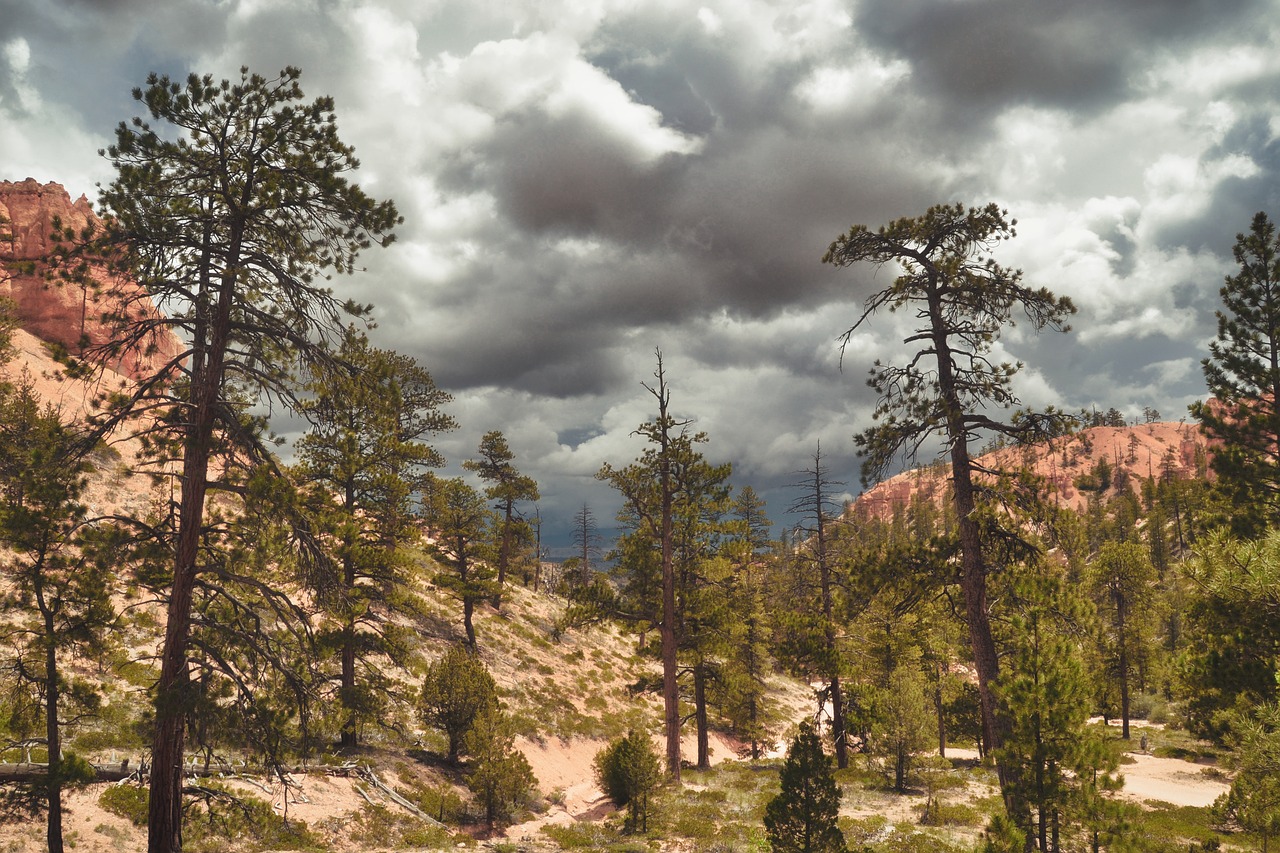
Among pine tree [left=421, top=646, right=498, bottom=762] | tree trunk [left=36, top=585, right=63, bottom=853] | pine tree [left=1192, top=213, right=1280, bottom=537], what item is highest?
pine tree [left=1192, top=213, right=1280, bottom=537]

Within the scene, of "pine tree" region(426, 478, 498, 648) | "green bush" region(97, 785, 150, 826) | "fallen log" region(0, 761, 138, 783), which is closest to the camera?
"fallen log" region(0, 761, 138, 783)

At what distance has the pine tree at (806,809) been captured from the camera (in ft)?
34.4

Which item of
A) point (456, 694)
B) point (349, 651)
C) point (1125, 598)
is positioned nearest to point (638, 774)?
point (456, 694)

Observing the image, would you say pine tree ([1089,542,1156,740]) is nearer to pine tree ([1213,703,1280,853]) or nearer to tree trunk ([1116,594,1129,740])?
tree trunk ([1116,594,1129,740])

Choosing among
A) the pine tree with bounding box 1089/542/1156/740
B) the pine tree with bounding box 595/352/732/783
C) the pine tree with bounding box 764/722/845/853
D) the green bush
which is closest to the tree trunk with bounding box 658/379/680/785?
the pine tree with bounding box 595/352/732/783

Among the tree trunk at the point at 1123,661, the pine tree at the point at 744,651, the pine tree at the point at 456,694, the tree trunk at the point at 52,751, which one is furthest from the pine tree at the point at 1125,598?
the tree trunk at the point at 52,751

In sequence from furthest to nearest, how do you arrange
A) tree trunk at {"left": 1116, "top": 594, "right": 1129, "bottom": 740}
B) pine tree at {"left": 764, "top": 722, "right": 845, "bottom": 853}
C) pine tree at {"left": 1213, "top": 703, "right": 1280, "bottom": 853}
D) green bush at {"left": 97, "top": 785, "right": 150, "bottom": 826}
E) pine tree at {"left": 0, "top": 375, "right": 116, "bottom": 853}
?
tree trunk at {"left": 1116, "top": 594, "right": 1129, "bottom": 740} → green bush at {"left": 97, "top": 785, "right": 150, "bottom": 826} → pine tree at {"left": 764, "top": 722, "right": 845, "bottom": 853} → pine tree at {"left": 0, "top": 375, "right": 116, "bottom": 853} → pine tree at {"left": 1213, "top": 703, "right": 1280, "bottom": 853}

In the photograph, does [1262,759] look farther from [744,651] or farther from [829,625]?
[744,651]

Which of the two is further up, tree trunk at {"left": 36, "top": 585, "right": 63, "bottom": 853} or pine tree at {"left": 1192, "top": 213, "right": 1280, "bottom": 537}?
pine tree at {"left": 1192, "top": 213, "right": 1280, "bottom": 537}

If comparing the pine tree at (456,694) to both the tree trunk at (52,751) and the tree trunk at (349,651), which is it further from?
the tree trunk at (52,751)

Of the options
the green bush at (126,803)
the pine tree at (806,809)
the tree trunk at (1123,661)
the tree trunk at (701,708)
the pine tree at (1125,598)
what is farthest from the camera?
the pine tree at (1125,598)

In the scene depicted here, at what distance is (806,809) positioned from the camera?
34.9ft

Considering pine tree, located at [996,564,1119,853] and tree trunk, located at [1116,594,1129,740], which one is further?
tree trunk, located at [1116,594,1129,740]

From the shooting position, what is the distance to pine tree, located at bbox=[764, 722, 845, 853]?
10.5 metres
